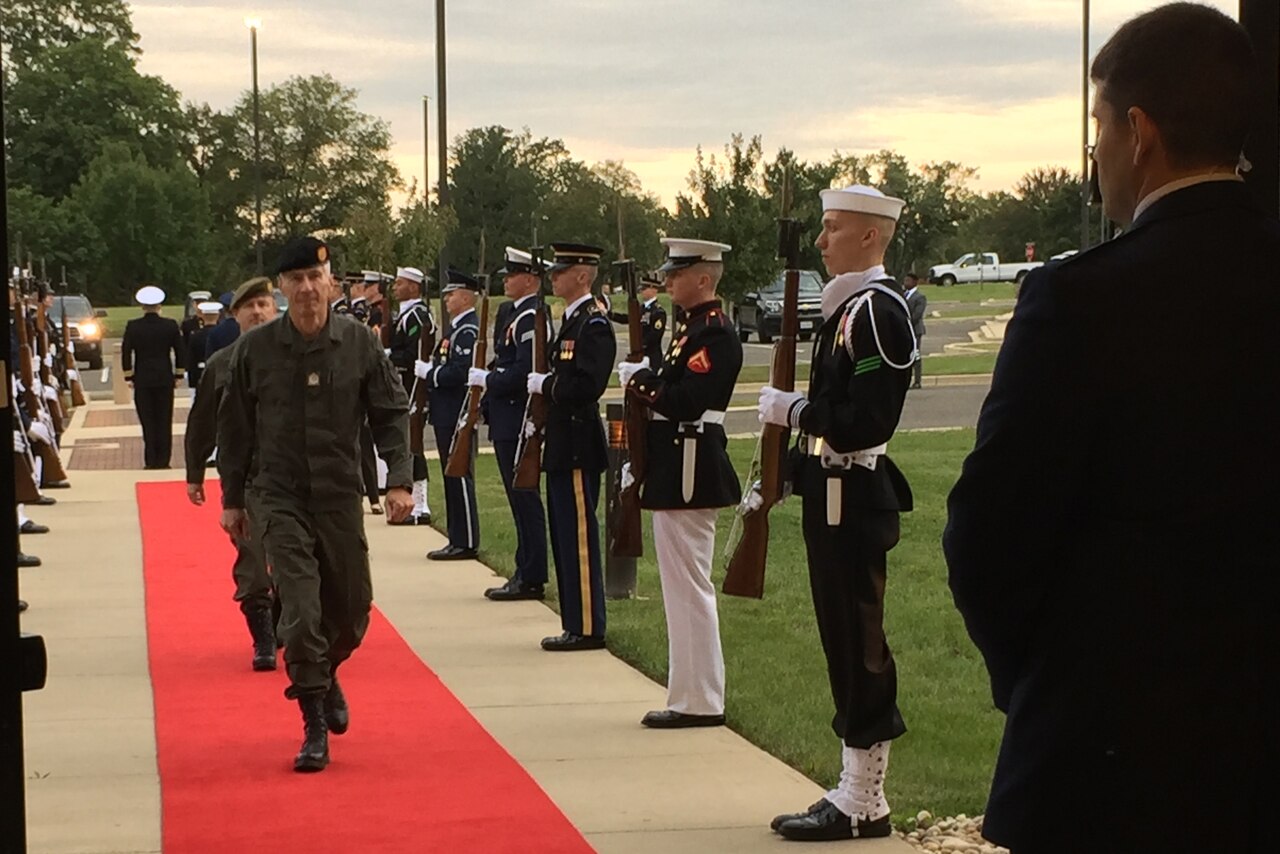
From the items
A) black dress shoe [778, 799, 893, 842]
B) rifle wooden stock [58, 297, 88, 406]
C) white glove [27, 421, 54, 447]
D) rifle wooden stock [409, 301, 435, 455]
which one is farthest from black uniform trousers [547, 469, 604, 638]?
rifle wooden stock [58, 297, 88, 406]

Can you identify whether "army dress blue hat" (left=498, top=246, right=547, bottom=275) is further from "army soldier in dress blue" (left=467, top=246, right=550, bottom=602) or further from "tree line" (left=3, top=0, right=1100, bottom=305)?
"tree line" (left=3, top=0, right=1100, bottom=305)

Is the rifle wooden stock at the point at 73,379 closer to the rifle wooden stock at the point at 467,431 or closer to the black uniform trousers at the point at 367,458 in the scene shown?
the rifle wooden stock at the point at 467,431

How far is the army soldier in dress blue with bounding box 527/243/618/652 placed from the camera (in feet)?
33.9

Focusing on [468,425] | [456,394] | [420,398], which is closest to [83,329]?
[420,398]

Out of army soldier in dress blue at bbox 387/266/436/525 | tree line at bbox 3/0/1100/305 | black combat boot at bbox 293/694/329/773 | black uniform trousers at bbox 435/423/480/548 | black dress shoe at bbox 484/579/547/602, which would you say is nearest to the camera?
black combat boot at bbox 293/694/329/773

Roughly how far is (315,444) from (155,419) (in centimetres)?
1545

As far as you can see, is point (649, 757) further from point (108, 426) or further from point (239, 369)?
point (108, 426)

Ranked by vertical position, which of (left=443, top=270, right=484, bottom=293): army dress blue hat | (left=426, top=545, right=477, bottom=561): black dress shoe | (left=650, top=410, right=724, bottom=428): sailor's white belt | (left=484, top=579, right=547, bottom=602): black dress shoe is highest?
(left=443, top=270, right=484, bottom=293): army dress blue hat

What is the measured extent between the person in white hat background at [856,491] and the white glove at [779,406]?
94 mm

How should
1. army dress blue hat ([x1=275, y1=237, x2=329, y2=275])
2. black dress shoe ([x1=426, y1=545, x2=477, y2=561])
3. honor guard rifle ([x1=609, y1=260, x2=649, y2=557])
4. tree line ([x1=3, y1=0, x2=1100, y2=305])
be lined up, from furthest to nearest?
tree line ([x1=3, y1=0, x2=1100, y2=305]) → black dress shoe ([x1=426, y1=545, x2=477, y2=561]) → honor guard rifle ([x1=609, y1=260, x2=649, y2=557]) → army dress blue hat ([x1=275, y1=237, x2=329, y2=275])

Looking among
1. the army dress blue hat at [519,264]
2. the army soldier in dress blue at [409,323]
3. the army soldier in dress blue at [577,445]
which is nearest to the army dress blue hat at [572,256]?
the army soldier in dress blue at [577,445]

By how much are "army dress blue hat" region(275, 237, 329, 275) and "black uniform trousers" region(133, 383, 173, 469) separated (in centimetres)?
1484

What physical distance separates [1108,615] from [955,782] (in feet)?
15.2

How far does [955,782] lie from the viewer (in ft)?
23.9
